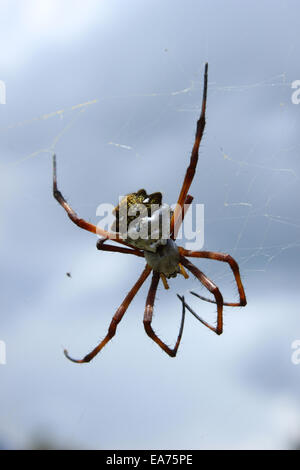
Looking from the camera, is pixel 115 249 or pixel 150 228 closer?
pixel 150 228

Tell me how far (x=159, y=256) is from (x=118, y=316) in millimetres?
945

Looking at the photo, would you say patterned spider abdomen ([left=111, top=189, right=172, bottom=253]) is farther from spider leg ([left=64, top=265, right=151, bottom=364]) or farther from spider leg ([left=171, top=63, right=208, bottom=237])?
spider leg ([left=64, top=265, right=151, bottom=364])

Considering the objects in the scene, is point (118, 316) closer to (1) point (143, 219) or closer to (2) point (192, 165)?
(1) point (143, 219)

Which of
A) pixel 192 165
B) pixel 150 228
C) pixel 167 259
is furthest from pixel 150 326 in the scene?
pixel 192 165

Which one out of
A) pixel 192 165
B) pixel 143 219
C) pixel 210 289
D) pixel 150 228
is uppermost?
pixel 192 165

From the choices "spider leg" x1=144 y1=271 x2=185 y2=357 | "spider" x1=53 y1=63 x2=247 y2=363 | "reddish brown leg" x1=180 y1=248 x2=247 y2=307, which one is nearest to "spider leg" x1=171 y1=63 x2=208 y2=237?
"spider" x1=53 y1=63 x2=247 y2=363

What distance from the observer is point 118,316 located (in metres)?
6.43

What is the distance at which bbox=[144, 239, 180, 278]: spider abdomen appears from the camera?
6.15 meters

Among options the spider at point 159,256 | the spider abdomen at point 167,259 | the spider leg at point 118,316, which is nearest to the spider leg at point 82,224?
the spider at point 159,256

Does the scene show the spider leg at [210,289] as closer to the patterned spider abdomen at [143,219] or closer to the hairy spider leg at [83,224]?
the patterned spider abdomen at [143,219]

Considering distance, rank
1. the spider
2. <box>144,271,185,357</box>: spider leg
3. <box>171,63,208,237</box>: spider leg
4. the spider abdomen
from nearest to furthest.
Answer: <box>171,63,208,237</box>: spider leg
the spider
<box>144,271,185,357</box>: spider leg
the spider abdomen
